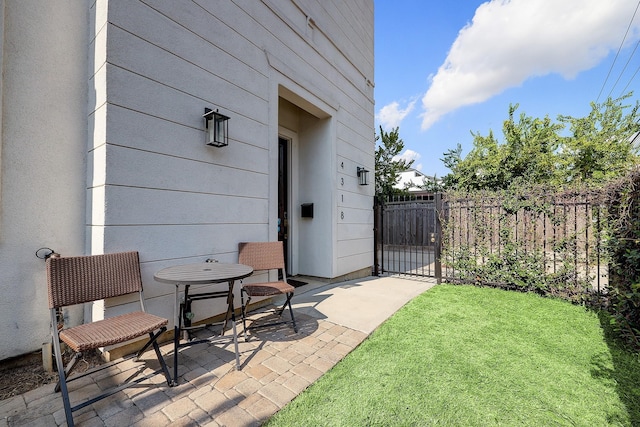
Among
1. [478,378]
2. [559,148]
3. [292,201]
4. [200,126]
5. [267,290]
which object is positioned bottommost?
[478,378]

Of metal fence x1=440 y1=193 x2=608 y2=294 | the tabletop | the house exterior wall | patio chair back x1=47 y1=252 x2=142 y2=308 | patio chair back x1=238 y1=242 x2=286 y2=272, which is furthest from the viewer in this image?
metal fence x1=440 y1=193 x2=608 y2=294

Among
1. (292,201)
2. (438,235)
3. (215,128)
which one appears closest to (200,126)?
(215,128)

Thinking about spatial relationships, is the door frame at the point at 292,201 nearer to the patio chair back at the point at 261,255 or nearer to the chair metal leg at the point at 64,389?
the patio chair back at the point at 261,255

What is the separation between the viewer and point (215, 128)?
2783 mm

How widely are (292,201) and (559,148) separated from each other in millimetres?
12266

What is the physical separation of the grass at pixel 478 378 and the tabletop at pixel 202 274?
1024 millimetres

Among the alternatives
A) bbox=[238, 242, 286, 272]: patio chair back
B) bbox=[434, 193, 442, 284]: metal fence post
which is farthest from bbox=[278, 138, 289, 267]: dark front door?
Answer: bbox=[434, 193, 442, 284]: metal fence post

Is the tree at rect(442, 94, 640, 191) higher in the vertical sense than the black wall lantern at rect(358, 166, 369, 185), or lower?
higher

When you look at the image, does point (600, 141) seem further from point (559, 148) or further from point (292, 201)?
point (292, 201)

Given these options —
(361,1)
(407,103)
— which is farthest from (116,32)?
(407,103)

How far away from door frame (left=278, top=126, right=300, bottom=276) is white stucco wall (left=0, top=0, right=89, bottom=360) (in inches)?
127

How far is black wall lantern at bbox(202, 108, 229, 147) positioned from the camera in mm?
2779

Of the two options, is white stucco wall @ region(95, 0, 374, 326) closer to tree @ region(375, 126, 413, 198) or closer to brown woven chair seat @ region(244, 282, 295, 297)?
brown woven chair seat @ region(244, 282, 295, 297)

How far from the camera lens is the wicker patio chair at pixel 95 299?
1557 millimetres
